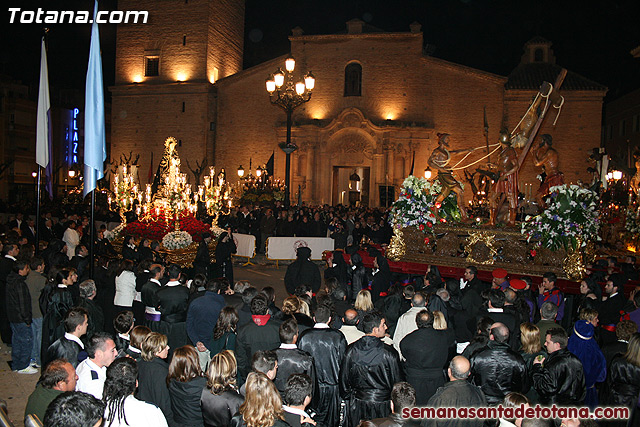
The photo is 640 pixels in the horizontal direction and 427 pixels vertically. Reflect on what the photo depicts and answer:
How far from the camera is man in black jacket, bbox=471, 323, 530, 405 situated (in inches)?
212

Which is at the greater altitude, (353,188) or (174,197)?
(353,188)

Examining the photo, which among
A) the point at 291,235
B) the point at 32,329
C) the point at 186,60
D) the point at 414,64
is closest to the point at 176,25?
the point at 186,60

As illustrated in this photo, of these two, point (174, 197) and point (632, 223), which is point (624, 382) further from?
point (632, 223)

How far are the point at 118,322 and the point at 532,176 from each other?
2786 cm

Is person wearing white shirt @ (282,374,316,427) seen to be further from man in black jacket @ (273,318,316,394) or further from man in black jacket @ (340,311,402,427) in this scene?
man in black jacket @ (340,311,402,427)

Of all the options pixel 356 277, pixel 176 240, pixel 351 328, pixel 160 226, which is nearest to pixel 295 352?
pixel 351 328

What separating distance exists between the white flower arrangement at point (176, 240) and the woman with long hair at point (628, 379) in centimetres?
1089

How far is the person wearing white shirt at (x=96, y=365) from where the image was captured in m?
4.91

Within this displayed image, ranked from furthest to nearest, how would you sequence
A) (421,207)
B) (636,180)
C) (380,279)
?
(636,180), (421,207), (380,279)

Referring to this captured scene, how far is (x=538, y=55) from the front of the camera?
34125mm

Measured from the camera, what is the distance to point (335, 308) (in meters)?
7.69

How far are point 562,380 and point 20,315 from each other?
23.8ft

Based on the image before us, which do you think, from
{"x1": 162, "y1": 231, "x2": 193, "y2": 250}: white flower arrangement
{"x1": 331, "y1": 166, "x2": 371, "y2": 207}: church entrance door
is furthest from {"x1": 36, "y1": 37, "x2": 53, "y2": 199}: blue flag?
{"x1": 331, "y1": 166, "x2": 371, "y2": 207}: church entrance door

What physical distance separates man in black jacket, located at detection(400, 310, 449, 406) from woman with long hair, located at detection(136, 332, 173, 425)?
2526mm
